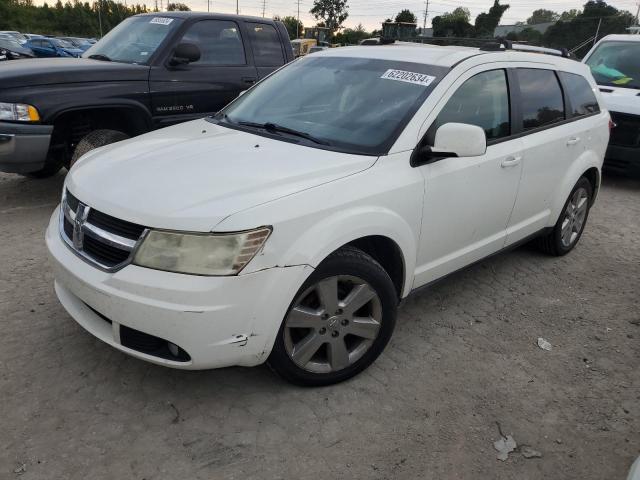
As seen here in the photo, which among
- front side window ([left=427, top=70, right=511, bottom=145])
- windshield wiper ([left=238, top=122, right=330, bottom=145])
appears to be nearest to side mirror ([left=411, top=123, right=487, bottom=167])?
front side window ([left=427, top=70, right=511, bottom=145])

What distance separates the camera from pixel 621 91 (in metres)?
7.48

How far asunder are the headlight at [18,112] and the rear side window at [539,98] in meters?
3.94

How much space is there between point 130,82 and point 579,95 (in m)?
4.06

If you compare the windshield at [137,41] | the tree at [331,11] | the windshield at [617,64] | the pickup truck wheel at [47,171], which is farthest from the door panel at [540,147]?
the tree at [331,11]

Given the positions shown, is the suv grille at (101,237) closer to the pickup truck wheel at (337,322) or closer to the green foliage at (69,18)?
the pickup truck wheel at (337,322)

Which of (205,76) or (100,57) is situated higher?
(100,57)

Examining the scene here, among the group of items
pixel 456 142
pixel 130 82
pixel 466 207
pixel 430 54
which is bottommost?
pixel 466 207

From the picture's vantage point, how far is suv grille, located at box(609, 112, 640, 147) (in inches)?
281

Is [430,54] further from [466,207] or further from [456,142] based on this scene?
[466,207]

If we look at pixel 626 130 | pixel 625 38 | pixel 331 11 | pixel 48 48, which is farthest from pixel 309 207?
pixel 331 11

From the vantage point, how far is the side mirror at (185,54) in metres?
5.33

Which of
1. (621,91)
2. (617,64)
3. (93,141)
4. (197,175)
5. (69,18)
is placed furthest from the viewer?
(69,18)

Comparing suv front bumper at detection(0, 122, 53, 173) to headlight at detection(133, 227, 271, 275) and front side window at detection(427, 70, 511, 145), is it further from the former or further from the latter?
front side window at detection(427, 70, 511, 145)

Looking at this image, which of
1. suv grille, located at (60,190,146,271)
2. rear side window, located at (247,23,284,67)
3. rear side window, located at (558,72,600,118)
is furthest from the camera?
rear side window, located at (247,23,284,67)
